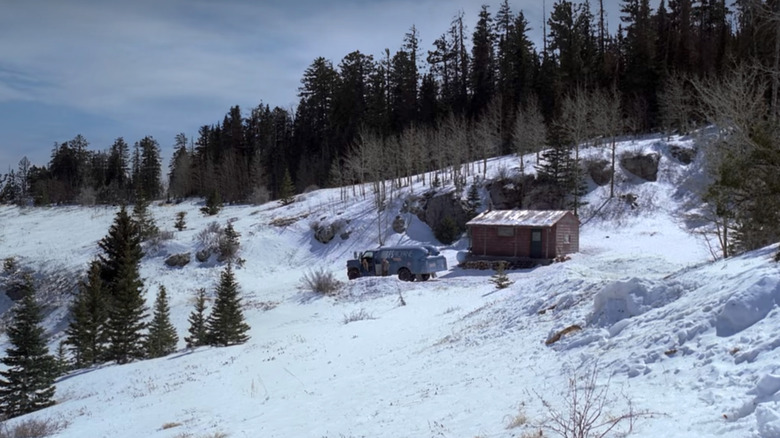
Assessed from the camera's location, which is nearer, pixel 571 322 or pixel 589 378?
pixel 589 378

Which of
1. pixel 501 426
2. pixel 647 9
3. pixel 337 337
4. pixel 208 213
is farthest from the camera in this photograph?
pixel 647 9

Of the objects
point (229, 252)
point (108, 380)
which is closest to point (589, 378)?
point (108, 380)

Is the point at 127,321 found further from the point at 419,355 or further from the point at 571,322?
the point at 571,322

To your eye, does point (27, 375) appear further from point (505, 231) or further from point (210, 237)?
point (210, 237)

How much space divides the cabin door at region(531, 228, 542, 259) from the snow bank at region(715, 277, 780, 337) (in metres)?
27.0

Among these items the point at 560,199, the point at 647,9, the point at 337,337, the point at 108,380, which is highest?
the point at 647,9

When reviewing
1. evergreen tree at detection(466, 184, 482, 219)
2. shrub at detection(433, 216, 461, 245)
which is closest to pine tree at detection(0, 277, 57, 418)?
shrub at detection(433, 216, 461, 245)

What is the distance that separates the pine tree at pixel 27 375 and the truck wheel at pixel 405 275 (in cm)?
1618

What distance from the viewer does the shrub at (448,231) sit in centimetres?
4275

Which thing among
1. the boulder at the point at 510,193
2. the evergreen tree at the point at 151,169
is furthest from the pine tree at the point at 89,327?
the evergreen tree at the point at 151,169

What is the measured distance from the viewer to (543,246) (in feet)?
109

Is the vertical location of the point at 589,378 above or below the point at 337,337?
above

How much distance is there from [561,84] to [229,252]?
133ft

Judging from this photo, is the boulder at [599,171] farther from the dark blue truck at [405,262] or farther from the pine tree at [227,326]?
the pine tree at [227,326]
